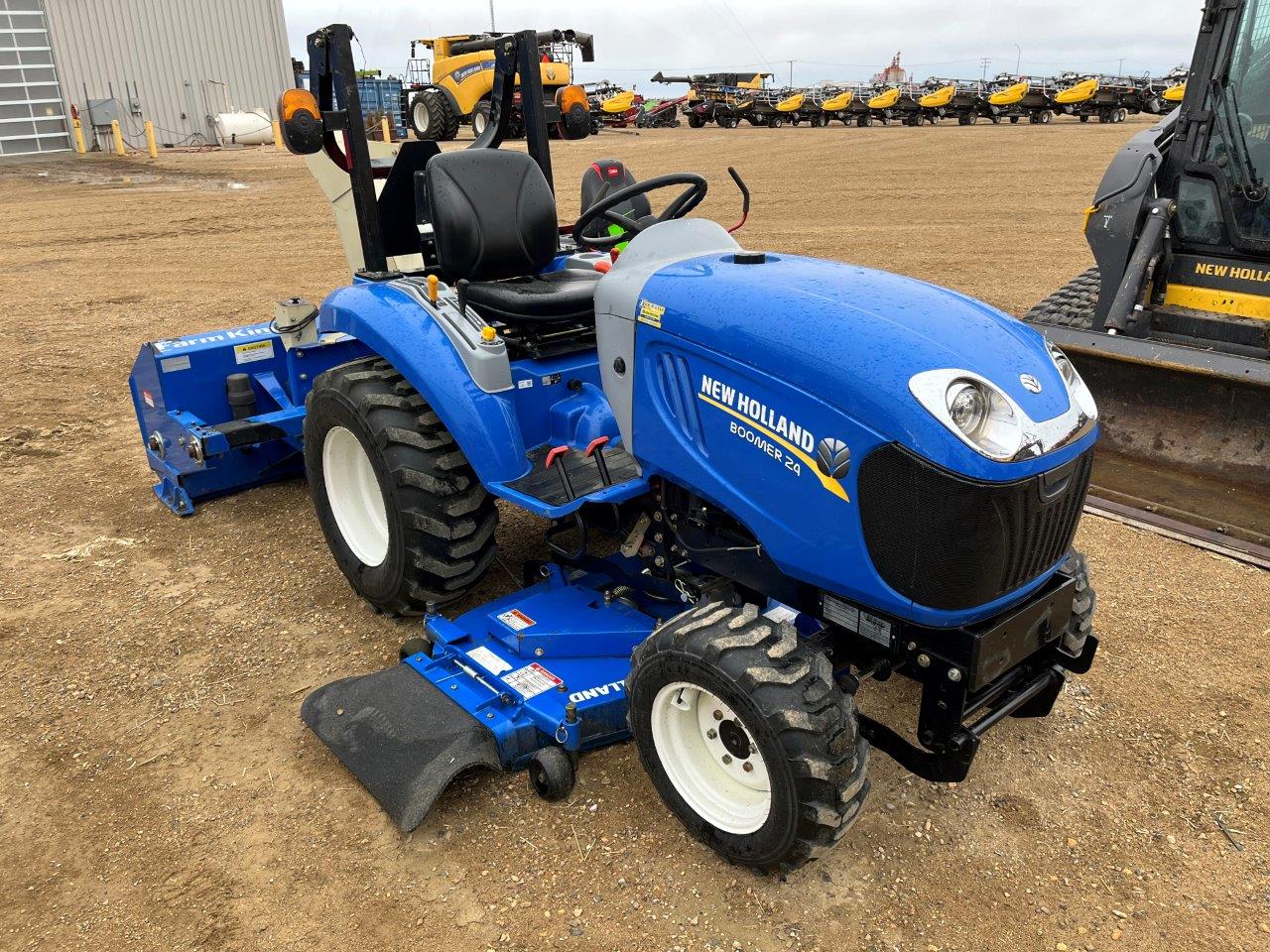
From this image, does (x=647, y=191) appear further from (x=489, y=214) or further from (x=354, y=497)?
(x=354, y=497)

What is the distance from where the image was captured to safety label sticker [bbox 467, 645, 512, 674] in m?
3.02

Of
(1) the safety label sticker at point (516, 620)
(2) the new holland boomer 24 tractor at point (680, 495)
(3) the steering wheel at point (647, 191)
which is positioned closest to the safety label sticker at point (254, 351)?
(2) the new holland boomer 24 tractor at point (680, 495)

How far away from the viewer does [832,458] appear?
7.35 feet

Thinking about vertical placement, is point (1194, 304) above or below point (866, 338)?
below

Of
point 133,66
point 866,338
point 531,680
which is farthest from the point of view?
point 133,66

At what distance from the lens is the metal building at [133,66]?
24.0 meters

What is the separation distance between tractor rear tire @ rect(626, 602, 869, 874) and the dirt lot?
178mm

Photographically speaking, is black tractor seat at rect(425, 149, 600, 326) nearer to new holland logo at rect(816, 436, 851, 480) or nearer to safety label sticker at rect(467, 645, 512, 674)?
safety label sticker at rect(467, 645, 512, 674)

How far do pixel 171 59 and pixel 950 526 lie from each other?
29309 millimetres

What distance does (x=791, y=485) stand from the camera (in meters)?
2.35

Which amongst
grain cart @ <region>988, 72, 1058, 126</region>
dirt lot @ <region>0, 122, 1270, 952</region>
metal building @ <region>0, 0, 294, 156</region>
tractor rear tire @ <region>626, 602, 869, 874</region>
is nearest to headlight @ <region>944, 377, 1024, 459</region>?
tractor rear tire @ <region>626, 602, 869, 874</region>

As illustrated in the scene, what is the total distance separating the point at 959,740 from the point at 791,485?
2.41 ft

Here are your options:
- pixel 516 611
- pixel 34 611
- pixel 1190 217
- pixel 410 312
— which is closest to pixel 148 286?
pixel 34 611

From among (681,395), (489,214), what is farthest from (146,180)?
(681,395)
